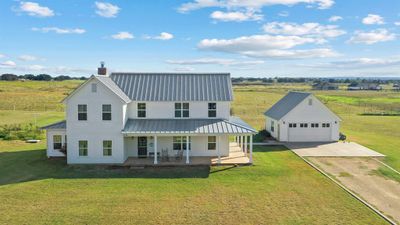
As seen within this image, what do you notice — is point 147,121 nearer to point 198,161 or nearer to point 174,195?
point 198,161

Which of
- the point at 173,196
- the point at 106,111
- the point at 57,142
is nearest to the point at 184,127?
the point at 106,111

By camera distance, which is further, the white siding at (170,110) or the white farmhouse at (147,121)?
the white siding at (170,110)

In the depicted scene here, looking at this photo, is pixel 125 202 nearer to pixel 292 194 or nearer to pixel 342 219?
pixel 292 194

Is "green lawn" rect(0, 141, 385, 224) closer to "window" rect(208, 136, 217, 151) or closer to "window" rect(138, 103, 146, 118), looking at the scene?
"window" rect(208, 136, 217, 151)

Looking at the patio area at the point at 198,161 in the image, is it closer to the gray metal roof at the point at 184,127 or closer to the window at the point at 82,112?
the gray metal roof at the point at 184,127

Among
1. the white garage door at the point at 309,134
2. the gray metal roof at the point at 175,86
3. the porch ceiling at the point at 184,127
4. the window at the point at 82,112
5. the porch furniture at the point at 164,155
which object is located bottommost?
the porch furniture at the point at 164,155

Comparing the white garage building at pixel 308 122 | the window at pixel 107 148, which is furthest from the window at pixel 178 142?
the white garage building at pixel 308 122
